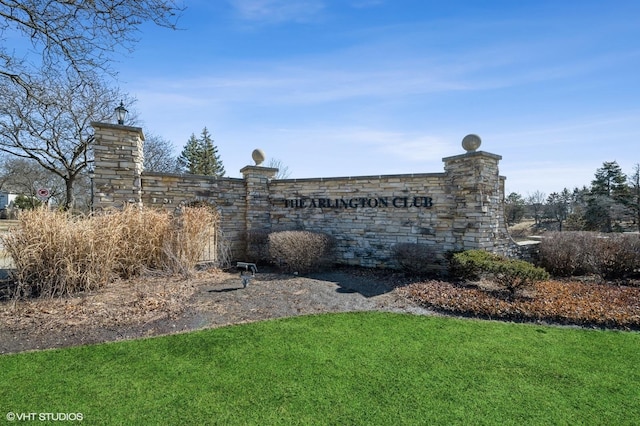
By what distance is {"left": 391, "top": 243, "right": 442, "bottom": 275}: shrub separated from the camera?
304 inches

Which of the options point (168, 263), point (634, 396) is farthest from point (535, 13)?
point (168, 263)

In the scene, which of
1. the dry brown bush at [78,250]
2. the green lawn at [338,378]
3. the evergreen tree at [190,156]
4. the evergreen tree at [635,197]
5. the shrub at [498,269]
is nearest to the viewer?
the green lawn at [338,378]

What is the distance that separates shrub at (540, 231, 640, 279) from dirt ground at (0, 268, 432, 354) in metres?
4.03

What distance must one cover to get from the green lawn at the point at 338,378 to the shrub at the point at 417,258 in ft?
11.4

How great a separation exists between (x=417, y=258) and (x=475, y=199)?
1921 mm

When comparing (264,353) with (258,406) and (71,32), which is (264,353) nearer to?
(258,406)

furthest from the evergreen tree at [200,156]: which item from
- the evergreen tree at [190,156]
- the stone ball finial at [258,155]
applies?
the stone ball finial at [258,155]

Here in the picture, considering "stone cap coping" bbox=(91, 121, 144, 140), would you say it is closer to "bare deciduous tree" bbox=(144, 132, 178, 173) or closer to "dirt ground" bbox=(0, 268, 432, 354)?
"dirt ground" bbox=(0, 268, 432, 354)

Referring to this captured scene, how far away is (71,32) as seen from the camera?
535 centimetres

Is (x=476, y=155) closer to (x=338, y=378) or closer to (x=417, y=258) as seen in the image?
(x=417, y=258)

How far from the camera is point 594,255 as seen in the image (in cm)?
761

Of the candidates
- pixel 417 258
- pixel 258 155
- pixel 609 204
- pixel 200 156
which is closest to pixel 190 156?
pixel 200 156

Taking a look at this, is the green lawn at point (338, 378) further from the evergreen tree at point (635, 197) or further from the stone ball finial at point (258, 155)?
the evergreen tree at point (635, 197)

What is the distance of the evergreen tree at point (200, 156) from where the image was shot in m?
31.8
